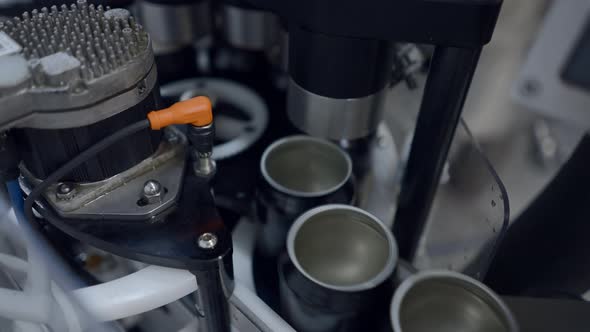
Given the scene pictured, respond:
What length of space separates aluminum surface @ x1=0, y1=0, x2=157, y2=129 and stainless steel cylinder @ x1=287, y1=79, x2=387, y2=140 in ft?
0.41

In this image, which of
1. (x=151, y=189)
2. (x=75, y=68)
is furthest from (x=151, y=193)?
(x=75, y=68)

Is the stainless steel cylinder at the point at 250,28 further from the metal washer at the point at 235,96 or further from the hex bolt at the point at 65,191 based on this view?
the hex bolt at the point at 65,191

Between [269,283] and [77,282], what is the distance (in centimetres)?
17

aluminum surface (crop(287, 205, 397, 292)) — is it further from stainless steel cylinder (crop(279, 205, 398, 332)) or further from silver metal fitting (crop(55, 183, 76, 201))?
silver metal fitting (crop(55, 183, 76, 201))

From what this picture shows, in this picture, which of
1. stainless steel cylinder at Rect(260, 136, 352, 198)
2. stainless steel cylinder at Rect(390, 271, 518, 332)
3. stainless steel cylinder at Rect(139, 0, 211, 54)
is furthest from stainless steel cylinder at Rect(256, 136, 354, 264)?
stainless steel cylinder at Rect(139, 0, 211, 54)

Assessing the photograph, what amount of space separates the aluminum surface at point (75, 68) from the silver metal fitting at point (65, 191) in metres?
0.06

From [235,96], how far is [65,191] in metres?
0.32

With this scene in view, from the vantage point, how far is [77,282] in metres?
0.41

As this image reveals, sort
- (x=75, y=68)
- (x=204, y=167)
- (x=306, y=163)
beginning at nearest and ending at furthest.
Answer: (x=75, y=68) → (x=204, y=167) → (x=306, y=163)

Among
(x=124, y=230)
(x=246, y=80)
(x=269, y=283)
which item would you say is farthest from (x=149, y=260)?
(x=246, y=80)

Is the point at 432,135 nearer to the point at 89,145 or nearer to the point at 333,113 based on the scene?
the point at 333,113

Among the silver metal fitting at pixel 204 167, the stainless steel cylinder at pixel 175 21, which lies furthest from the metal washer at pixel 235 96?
the silver metal fitting at pixel 204 167

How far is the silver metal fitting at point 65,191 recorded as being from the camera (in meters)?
0.37

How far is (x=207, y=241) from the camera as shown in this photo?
0.37 meters
